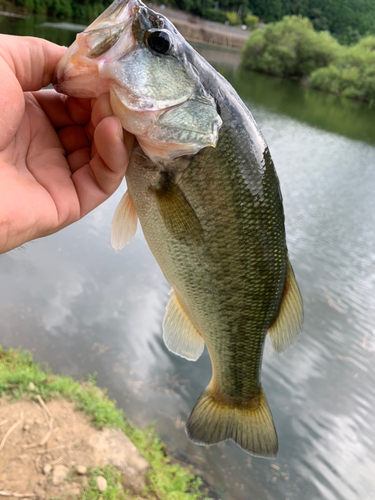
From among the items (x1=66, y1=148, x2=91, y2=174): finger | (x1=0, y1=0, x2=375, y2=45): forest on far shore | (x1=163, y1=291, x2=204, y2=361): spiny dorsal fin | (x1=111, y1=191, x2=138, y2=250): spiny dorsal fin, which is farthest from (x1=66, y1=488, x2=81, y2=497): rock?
(x1=0, y1=0, x2=375, y2=45): forest on far shore

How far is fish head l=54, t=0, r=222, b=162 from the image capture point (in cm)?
126

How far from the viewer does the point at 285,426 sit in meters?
4.84

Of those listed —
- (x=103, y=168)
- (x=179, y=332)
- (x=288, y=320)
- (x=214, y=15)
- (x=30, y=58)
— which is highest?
(x=30, y=58)

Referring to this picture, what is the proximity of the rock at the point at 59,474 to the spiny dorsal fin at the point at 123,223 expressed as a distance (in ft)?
7.31

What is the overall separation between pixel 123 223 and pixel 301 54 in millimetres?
59860

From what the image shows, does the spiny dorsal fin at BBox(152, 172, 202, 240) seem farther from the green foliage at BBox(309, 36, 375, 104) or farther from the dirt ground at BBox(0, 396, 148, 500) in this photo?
the green foliage at BBox(309, 36, 375, 104)

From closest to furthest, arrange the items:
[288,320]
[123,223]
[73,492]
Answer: [123,223], [288,320], [73,492]

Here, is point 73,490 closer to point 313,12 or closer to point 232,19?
point 232,19

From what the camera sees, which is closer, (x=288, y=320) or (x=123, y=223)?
(x=123, y=223)

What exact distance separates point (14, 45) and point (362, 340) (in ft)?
23.1

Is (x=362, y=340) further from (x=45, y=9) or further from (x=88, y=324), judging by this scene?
(x=45, y=9)

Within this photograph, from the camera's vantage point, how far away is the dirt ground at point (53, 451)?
2.68 m

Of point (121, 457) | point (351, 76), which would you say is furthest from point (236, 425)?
point (351, 76)

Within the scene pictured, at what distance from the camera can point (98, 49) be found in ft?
4.05
